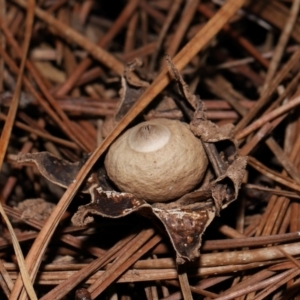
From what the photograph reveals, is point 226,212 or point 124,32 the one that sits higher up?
point 124,32

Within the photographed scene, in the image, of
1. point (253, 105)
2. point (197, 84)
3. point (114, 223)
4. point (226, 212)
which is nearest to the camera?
point (114, 223)

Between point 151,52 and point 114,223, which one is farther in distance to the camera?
point 151,52

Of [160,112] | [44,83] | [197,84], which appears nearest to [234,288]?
[160,112]

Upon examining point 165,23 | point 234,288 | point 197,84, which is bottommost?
point 234,288

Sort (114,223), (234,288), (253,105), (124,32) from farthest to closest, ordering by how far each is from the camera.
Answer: (124,32)
(253,105)
(114,223)
(234,288)

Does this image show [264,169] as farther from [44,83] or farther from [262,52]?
[44,83]
